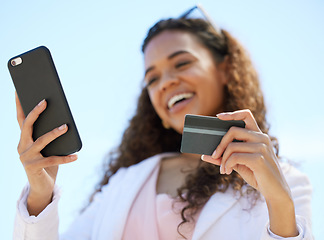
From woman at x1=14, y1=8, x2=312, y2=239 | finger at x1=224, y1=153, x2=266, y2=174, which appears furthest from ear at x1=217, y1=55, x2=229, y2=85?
finger at x1=224, y1=153, x2=266, y2=174

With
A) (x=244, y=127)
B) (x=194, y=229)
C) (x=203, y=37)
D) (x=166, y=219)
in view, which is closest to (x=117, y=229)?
(x=166, y=219)

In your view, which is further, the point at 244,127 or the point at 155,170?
the point at 155,170

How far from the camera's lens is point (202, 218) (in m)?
1.87

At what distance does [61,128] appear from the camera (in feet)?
5.08

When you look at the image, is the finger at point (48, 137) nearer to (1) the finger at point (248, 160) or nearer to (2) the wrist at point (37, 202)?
(2) the wrist at point (37, 202)

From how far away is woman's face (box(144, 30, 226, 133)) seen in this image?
241 cm

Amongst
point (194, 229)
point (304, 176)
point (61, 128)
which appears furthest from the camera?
point (304, 176)

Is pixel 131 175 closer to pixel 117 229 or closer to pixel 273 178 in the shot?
pixel 117 229

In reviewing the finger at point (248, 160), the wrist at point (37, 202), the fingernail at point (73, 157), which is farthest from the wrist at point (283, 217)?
the wrist at point (37, 202)

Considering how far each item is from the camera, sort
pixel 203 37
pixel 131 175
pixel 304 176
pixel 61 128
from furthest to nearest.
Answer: pixel 203 37 → pixel 131 175 → pixel 304 176 → pixel 61 128

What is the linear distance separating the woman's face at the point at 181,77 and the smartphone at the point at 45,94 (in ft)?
3.29

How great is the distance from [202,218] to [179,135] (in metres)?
1.16

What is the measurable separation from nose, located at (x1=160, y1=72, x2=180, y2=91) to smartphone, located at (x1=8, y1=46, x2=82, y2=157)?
988 millimetres

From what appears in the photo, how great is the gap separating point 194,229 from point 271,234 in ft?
1.91
